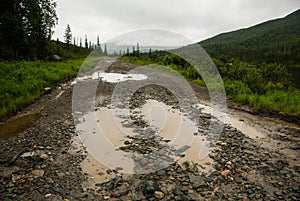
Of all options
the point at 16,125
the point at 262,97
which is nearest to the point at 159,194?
the point at 16,125

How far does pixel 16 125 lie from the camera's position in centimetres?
800

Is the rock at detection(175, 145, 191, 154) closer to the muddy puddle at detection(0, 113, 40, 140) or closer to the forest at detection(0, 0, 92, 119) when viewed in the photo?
the muddy puddle at detection(0, 113, 40, 140)

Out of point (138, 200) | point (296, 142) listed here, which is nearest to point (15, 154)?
point (138, 200)

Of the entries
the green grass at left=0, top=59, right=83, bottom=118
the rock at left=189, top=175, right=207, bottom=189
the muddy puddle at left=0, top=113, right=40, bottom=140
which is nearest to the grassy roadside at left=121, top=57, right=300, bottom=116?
the rock at left=189, top=175, right=207, bottom=189

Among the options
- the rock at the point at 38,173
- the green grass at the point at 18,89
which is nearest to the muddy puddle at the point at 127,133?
the rock at the point at 38,173

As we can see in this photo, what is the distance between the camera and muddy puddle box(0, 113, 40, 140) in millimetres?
7141

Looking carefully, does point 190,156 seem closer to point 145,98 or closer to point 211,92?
point 145,98

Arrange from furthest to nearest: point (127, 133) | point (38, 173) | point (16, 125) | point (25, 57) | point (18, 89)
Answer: point (25, 57), point (18, 89), point (16, 125), point (127, 133), point (38, 173)

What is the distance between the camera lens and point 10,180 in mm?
4613

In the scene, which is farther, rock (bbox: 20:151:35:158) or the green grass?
the green grass

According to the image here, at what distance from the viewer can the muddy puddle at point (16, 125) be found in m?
7.14

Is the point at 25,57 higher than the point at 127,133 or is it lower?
higher

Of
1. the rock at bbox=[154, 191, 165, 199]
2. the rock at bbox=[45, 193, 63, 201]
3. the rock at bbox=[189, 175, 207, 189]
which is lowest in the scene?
the rock at bbox=[45, 193, 63, 201]

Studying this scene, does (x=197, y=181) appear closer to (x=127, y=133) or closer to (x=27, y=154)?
(x=127, y=133)
